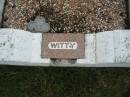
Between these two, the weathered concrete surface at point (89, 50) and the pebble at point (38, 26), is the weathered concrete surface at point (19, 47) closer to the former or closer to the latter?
the pebble at point (38, 26)

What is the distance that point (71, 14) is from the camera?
3.42 m

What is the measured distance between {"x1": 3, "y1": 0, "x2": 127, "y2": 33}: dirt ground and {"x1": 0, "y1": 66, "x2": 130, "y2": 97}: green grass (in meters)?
0.40

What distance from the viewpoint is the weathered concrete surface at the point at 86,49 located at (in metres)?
3.14

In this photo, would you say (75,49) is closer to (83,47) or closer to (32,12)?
(83,47)

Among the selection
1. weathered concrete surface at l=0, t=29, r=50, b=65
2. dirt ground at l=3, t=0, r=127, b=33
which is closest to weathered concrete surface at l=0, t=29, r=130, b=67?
weathered concrete surface at l=0, t=29, r=50, b=65

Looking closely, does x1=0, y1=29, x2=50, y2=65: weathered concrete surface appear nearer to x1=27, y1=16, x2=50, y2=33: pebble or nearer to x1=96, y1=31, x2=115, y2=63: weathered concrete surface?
x1=27, y1=16, x2=50, y2=33: pebble

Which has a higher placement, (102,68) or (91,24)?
(91,24)

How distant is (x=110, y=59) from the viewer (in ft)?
10.3

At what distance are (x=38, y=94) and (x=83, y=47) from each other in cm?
57

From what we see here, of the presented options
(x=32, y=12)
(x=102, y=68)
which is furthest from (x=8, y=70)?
(x=102, y=68)

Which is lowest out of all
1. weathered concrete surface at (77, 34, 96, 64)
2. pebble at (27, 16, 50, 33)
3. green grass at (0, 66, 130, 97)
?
green grass at (0, 66, 130, 97)

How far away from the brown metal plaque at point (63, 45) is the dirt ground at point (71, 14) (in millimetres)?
112

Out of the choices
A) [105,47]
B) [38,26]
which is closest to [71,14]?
[38,26]

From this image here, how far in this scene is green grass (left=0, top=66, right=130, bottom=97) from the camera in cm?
317
